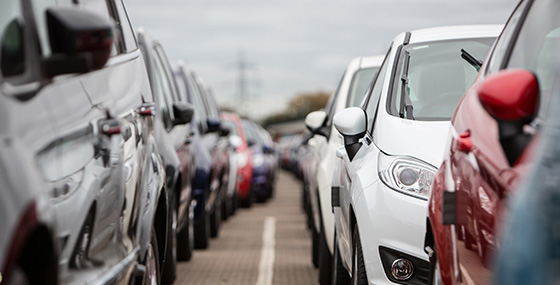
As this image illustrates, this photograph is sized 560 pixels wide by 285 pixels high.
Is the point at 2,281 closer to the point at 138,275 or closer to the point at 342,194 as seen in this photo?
the point at 138,275

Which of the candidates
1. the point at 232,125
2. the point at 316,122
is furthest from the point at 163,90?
the point at 232,125

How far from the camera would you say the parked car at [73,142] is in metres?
2.93

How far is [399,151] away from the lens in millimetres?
5402

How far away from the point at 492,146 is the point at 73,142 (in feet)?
4.59

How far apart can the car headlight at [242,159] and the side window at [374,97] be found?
1163 cm

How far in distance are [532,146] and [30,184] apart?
1.40 metres

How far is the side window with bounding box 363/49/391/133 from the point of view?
6152mm

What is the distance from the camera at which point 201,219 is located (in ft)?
34.6

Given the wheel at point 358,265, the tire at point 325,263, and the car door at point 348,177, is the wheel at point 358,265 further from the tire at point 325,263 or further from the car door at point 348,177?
the tire at point 325,263

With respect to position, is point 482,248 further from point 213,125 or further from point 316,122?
point 213,125

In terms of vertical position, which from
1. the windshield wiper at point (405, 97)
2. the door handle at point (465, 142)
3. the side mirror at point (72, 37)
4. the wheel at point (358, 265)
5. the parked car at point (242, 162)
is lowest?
the parked car at point (242, 162)

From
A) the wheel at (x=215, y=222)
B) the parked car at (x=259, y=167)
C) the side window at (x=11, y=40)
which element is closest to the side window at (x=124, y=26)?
the side window at (x=11, y=40)

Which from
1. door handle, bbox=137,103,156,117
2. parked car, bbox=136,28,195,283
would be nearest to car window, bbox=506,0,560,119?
door handle, bbox=137,103,156,117

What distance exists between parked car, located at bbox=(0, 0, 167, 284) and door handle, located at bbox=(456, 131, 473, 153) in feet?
4.40
